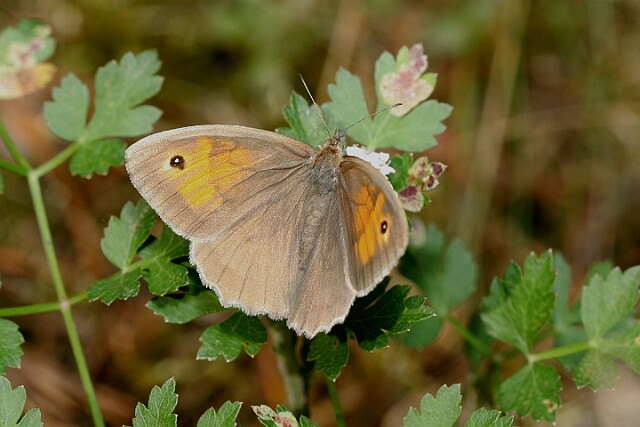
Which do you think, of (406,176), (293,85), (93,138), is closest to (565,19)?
(293,85)

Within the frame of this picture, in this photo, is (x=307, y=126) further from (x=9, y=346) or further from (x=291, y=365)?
(x=9, y=346)

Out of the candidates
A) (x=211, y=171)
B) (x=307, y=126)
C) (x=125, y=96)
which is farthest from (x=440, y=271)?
(x=125, y=96)

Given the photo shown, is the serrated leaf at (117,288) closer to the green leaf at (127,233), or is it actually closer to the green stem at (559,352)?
the green leaf at (127,233)

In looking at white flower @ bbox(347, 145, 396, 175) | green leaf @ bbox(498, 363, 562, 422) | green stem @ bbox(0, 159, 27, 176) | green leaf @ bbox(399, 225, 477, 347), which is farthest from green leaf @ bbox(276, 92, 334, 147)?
green leaf @ bbox(498, 363, 562, 422)

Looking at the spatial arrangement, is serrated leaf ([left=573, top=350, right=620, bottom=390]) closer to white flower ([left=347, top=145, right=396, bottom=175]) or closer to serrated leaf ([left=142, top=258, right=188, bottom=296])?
white flower ([left=347, top=145, right=396, bottom=175])

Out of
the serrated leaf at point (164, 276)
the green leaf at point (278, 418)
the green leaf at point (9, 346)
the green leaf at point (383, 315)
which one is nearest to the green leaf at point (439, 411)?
the green leaf at point (383, 315)

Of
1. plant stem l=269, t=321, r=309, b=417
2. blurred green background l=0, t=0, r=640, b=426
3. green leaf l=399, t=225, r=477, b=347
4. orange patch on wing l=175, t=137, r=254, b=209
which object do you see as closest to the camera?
orange patch on wing l=175, t=137, r=254, b=209
